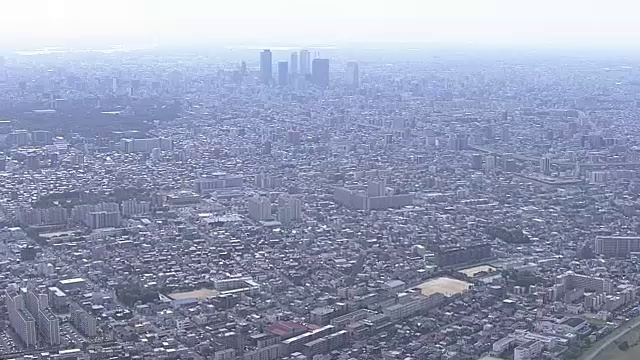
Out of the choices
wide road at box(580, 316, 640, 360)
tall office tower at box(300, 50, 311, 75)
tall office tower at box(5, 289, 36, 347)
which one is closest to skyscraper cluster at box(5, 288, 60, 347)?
tall office tower at box(5, 289, 36, 347)

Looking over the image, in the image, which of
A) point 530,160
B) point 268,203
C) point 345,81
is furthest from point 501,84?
point 268,203

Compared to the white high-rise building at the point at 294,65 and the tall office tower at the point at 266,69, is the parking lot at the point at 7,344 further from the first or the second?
the white high-rise building at the point at 294,65

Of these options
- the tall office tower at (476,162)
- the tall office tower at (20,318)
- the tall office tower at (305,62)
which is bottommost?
the tall office tower at (476,162)

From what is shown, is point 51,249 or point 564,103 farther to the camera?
point 564,103

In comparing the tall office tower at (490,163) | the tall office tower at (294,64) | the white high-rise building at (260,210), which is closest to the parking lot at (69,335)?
the white high-rise building at (260,210)

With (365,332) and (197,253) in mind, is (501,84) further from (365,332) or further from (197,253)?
(365,332)

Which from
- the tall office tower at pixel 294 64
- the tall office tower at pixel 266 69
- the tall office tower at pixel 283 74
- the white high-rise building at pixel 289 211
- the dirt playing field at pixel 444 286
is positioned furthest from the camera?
the tall office tower at pixel 294 64
